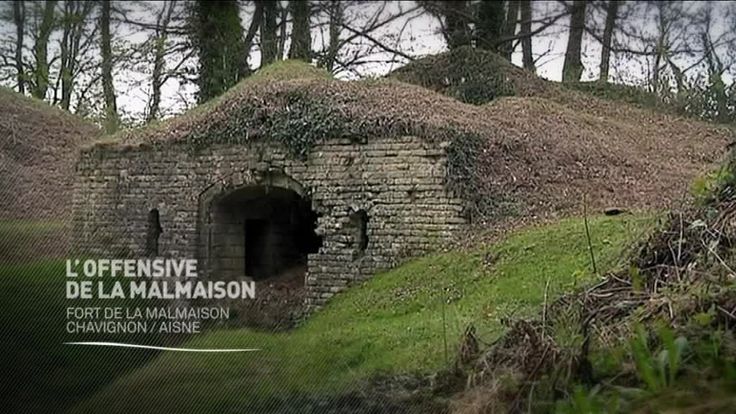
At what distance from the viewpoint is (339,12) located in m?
8.06

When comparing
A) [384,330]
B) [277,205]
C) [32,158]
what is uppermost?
[32,158]

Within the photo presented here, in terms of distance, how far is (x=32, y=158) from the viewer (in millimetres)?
6270

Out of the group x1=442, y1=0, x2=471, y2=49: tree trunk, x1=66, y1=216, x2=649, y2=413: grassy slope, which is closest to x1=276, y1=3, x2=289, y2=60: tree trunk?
x1=442, y1=0, x2=471, y2=49: tree trunk

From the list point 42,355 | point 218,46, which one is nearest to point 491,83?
point 218,46

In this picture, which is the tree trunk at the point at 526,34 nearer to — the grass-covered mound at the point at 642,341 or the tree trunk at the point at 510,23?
the tree trunk at the point at 510,23

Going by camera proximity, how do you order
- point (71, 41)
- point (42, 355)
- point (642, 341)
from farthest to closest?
1. point (71, 41)
2. point (42, 355)
3. point (642, 341)

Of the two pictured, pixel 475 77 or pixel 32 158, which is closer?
pixel 32 158

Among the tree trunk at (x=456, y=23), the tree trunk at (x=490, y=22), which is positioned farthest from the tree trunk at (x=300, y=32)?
the tree trunk at (x=490, y=22)

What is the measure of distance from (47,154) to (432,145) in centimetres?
316

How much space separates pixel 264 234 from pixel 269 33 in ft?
7.13

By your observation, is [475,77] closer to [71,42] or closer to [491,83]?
[491,83]

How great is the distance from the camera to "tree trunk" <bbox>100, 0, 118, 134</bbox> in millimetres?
5352

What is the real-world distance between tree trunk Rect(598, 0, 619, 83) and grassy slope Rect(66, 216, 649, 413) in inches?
84.0

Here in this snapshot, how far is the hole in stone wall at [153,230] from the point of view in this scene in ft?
27.7
